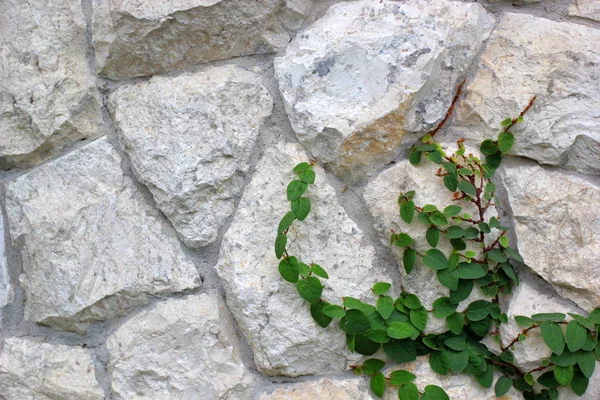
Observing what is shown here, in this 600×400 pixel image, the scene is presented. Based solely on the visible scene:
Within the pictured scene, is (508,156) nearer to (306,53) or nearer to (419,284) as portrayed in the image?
(419,284)

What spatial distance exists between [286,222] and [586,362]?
2.01 ft

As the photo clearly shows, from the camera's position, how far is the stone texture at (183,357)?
117 centimetres

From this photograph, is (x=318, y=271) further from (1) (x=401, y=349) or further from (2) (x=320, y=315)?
(1) (x=401, y=349)

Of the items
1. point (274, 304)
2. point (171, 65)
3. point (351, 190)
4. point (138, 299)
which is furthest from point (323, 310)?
point (171, 65)

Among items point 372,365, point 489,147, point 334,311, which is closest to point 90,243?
point 334,311

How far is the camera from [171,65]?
1.25 metres

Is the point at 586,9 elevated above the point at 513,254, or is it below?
above

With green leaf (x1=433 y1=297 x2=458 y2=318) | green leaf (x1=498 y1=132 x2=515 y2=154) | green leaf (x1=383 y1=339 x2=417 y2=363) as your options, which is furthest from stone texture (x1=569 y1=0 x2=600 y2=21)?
green leaf (x1=383 y1=339 x2=417 y2=363)

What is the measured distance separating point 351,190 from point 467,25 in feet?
1.32

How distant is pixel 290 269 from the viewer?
3.65ft

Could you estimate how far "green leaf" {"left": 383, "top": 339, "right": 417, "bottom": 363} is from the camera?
1.12 m

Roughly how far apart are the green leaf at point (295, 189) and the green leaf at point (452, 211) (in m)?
0.27

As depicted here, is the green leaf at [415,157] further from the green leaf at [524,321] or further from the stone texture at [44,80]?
the stone texture at [44,80]

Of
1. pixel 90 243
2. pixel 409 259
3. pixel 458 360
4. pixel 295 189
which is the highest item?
pixel 90 243
